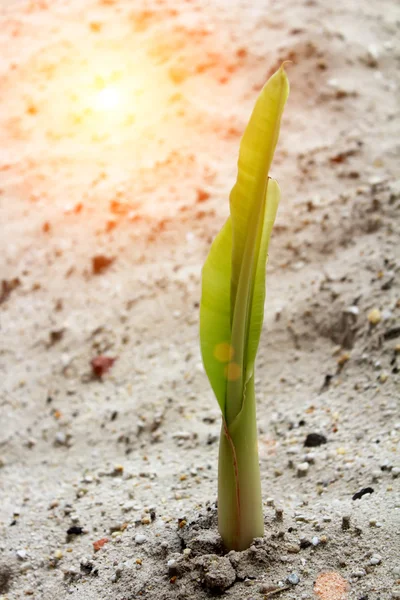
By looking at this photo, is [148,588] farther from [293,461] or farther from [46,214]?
[46,214]

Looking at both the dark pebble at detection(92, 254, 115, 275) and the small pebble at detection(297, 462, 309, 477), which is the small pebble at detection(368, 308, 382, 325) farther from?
the dark pebble at detection(92, 254, 115, 275)

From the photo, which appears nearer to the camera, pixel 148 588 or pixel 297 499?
pixel 148 588

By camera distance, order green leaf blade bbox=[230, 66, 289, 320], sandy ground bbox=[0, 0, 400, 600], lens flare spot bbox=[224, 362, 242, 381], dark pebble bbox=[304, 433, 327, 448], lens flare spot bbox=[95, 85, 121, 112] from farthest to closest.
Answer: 1. lens flare spot bbox=[95, 85, 121, 112]
2. dark pebble bbox=[304, 433, 327, 448]
3. sandy ground bbox=[0, 0, 400, 600]
4. lens flare spot bbox=[224, 362, 242, 381]
5. green leaf blade bbox=[230, 66, 289, 320]

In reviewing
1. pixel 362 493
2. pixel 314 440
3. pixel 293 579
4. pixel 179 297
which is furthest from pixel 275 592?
pixel 179 297

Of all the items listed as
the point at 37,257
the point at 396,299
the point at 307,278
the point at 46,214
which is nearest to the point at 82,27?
the point at 46,214

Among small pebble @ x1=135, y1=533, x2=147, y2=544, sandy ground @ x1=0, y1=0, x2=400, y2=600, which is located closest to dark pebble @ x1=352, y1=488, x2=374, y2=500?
sandy ground @ x1=0, y1=0, x2=400, y2=600
